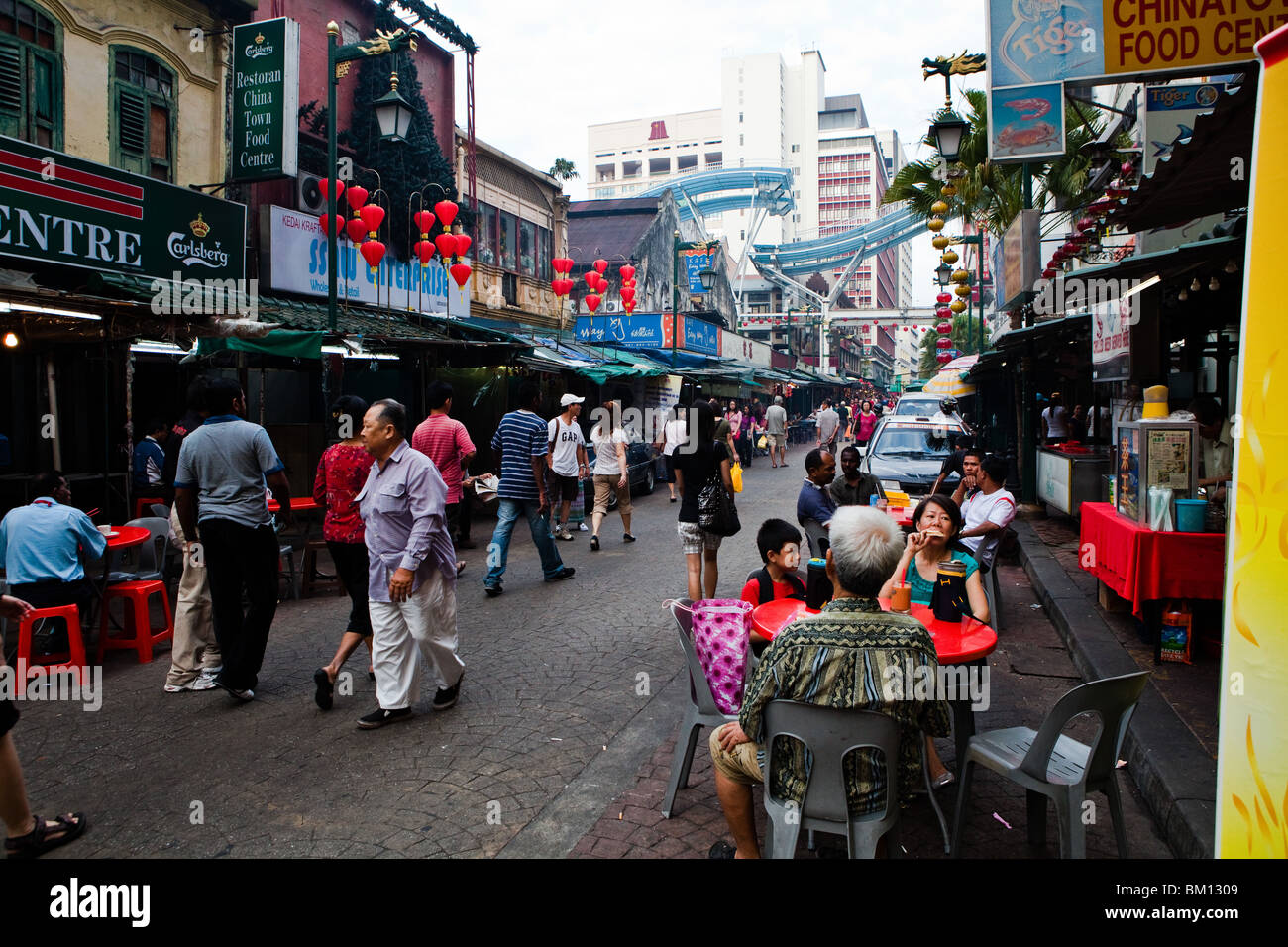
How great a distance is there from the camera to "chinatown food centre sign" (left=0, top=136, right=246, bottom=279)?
9047 mm

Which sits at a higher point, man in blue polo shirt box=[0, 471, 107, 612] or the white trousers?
man in blue polo shirt box=[0, 471, 107, 612]

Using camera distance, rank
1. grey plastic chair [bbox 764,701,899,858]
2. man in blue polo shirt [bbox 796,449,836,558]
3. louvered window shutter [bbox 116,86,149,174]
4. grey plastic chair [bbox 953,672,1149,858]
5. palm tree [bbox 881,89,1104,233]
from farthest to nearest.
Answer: palm tree [bbox 881,89,1104,233], louvered window shutter [bbox 116,86,149,174], man in blue polo shirt [bbox 796,449,836,558], grey plastic chair [bbox 953,672,1149,858], grey plastic chair [bbox 764,701,899,858]

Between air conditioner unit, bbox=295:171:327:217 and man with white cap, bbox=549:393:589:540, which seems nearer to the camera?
man with white cap, bbox=549:393:589:540

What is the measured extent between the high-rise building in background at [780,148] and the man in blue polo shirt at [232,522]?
9490cm

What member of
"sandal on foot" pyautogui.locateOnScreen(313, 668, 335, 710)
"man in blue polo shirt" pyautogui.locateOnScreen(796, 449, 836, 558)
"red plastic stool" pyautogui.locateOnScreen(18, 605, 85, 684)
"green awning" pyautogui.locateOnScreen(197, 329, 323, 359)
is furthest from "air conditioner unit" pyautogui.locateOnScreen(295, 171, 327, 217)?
"sandal on foot" pyautogui.locateOnScreen(313, 668, 335, 710)

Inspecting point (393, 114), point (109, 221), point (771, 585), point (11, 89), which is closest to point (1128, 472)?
point (771, 585)

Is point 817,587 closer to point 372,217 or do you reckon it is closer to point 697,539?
point 697,539

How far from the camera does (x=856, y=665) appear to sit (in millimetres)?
2691

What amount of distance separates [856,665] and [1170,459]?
4.20m

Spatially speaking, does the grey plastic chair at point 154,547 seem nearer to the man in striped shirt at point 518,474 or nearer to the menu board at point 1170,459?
the man in striped shirt at point 518,474

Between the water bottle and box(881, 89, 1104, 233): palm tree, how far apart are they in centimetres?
1152

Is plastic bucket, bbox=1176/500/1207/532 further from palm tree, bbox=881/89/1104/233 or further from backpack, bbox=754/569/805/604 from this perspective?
palm tree, bbox=881/89/1104/233

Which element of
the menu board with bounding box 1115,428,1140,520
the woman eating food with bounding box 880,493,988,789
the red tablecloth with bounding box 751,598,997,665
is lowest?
the red tablecloth with bounding box 751,598,997,665
